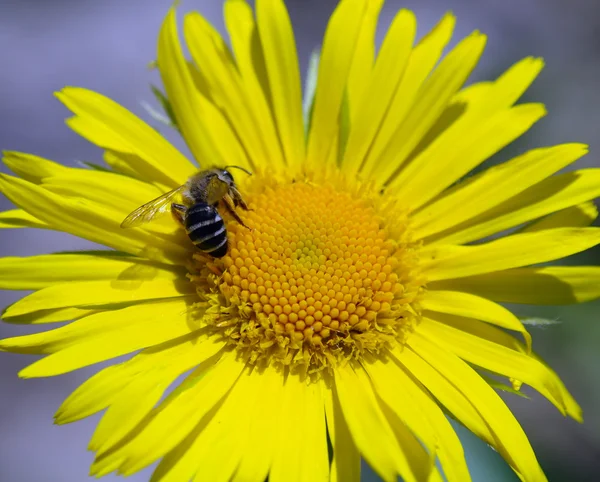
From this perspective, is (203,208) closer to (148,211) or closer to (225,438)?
(148,211)

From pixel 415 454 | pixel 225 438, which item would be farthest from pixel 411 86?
pixel 225 438

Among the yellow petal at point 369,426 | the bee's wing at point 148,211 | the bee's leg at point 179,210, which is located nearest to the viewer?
the yellow petal at point 369,426

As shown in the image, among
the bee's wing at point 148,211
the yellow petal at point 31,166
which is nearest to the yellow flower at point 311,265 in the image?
the yellow petal at point 31,166

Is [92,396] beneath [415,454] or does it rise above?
above

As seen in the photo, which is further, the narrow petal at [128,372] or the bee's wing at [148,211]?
the bee's wing at [148,211]

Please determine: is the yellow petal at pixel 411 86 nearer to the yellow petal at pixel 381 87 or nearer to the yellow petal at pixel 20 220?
the yellow petal at pixel 381 87

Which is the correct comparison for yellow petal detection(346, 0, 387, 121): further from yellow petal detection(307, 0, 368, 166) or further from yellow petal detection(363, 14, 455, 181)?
yellow petal detection(363, 14, 455, 181)

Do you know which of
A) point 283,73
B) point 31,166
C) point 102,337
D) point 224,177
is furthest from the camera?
point 283,73

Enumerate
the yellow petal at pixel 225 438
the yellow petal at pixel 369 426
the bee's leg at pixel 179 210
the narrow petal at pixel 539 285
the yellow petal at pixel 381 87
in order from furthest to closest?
the yellow petal at pixel 381 87, the bee's leg at pixel 179 210, the narrow petal at pixel 539 285, the yellow petal at pixel 225 438, the yellow petal at pixel 369 426
